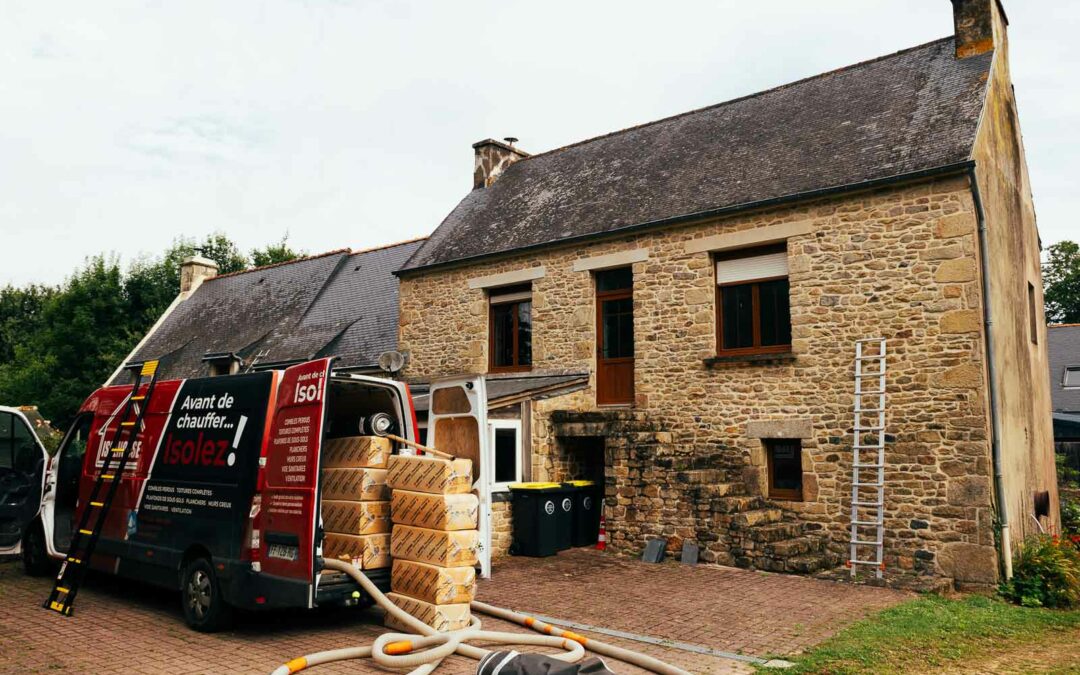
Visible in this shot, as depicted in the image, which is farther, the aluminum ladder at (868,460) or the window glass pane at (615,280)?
the window glass pane at (615,280)

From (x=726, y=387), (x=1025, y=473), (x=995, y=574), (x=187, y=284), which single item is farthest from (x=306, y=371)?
(x=187, y=284)

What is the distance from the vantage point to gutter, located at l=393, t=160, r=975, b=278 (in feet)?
34.5

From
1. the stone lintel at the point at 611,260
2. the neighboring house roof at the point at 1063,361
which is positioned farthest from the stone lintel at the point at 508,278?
the neighboring house roof at the point at 1063,361

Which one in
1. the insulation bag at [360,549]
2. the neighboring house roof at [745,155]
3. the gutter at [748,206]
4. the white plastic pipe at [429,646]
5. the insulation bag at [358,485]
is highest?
the neighboring house roof at [745,155]

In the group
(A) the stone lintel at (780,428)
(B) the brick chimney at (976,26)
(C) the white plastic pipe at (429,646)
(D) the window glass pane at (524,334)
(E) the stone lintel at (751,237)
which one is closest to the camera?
(C) the white plastic pipe at (429,646)

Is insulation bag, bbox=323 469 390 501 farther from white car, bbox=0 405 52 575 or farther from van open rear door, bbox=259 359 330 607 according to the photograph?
white car, bbox=0 405 52 575

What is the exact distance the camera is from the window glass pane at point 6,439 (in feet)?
34.9

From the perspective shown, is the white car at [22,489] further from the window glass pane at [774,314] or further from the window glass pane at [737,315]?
Answer: the window glass pane at [774,314]

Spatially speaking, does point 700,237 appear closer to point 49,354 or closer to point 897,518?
point 897,518

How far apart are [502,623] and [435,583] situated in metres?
1.13

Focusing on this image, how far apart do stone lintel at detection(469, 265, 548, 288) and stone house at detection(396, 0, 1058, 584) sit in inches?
2.3

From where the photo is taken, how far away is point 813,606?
8.67 meters

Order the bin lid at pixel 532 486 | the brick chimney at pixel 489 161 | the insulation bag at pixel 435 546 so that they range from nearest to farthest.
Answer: the insulation bag at pixel 435 546
the bin lid at pixel 532 486
the brick chimney at pixel 489 161

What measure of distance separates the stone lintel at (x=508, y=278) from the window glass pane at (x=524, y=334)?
518 mm
